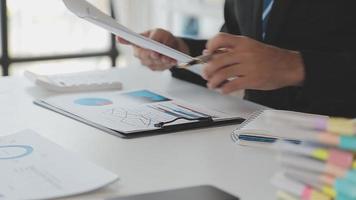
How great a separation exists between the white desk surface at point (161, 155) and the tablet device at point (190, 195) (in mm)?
50

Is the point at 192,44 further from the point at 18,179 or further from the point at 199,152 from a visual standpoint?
the point at 18,179

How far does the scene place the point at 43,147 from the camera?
3.25 ft

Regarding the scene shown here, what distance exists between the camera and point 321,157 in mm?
619

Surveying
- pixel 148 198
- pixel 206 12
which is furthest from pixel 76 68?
pixel 148 198

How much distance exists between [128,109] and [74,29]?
2.19m

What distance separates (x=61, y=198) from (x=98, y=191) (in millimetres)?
54

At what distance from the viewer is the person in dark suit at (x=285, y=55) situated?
122 centimetres

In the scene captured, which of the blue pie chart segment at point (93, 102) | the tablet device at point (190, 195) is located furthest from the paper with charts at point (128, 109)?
the tablet device at point (190, 195)

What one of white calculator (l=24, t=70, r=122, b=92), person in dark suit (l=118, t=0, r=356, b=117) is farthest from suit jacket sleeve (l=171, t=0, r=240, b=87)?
white calculator (l=24, t=70, r=122, b=92)

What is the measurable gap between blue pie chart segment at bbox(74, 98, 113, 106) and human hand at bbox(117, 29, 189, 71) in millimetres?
197

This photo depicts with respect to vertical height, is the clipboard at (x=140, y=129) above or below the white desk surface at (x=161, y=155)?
above

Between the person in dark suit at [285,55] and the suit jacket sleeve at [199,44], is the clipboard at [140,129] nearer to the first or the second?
the person in dark suit at [285,55]

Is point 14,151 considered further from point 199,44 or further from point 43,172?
point 199,44

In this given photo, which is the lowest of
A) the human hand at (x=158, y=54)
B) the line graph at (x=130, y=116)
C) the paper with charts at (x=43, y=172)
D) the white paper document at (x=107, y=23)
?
the line graph at (x=130, y=116)
